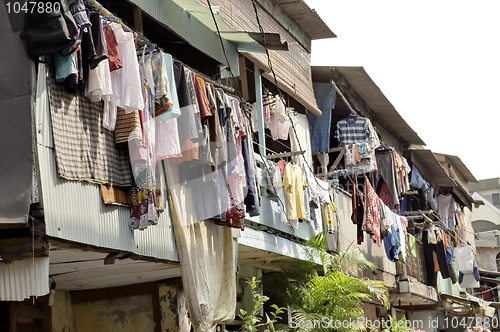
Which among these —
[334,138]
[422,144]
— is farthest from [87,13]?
[422,144]

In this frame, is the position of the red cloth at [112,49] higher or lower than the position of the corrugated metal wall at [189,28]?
lower

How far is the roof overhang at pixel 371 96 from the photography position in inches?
658

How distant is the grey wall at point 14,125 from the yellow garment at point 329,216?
834 centimetres

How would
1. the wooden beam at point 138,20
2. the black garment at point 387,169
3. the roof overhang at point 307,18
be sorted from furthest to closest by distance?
the black garment at point 387,169, the roof overhang at point 307,18, the wooden beam at point 138,20

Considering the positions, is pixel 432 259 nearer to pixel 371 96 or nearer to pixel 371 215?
pixel 371 96

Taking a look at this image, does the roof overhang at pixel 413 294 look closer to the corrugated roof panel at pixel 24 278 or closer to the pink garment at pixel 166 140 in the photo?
the pink garment at pixel 166 140

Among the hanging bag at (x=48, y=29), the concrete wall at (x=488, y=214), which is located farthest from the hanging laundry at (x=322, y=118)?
the concrete wall at (x=488, y=214)

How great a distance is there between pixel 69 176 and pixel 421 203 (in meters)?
18.5

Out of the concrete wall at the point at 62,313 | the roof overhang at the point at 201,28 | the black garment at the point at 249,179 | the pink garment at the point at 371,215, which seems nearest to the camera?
the roof overhang at the point at 201,28

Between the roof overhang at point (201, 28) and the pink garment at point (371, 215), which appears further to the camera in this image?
the pink garment at point (371, 215)

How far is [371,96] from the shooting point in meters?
18.5

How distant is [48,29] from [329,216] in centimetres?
870

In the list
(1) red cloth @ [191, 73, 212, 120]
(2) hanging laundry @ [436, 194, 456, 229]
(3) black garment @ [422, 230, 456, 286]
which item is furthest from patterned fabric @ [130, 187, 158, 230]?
(2) hanging laundry @ [436, 194, 456, 229]

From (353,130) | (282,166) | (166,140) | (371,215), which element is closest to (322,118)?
(353,130)
